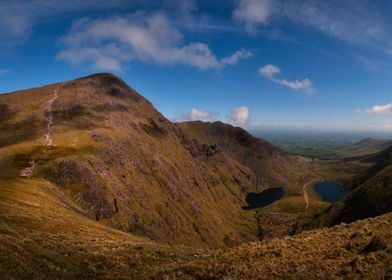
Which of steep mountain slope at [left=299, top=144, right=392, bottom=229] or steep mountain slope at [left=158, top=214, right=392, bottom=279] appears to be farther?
steep mountain slope at [left=299, top=144, right=392, bottom=229]

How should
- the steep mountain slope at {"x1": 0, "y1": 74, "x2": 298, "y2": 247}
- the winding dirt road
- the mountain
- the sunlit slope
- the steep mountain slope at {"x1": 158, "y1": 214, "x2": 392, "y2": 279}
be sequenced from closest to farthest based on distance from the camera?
the steep mountain slope at {"x1": 158, "y1": 214, "x2": 392, "y2": 279} < the sunlit slope < the mountain < the steep mountain slope at {"x1": 0, "y1": 74, "x2": 298, "y2": 247} < the winding dirt road

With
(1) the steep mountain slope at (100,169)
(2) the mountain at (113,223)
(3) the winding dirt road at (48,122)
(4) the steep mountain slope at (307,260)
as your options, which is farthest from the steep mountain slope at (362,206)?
(3) the winding dirt road at (48,122)

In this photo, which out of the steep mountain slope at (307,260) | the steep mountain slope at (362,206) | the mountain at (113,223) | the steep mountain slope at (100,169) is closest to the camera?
the steep mountain slope at (307,260)

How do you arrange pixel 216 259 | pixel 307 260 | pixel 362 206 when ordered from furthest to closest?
pixel 362 206
pixel 216 259
pixel 307 260

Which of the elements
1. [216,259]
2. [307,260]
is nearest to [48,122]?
[216,259]

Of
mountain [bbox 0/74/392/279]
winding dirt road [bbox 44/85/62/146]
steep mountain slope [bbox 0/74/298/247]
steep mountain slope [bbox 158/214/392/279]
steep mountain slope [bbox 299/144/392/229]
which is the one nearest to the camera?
steep mountain slope [bbox 158/214/392/279]

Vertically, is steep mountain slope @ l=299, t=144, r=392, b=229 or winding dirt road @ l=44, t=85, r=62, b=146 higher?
winding dirt road @ l=44, t=85, r=62, b=146

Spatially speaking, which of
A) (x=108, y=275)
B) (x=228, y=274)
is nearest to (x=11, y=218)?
(x=108, y=275)

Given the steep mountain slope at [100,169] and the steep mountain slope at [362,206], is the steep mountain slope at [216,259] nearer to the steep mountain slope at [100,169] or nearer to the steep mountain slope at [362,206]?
the steep mountain slope at [100,169]

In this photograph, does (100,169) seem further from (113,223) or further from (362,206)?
(362,206)

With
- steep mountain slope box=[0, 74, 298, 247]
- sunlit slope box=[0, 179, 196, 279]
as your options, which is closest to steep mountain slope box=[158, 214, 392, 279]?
sunlit slope box=[0, 179, 196, 279]

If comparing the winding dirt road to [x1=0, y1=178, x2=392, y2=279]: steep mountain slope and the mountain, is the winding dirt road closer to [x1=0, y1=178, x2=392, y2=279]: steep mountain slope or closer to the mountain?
the mountain
